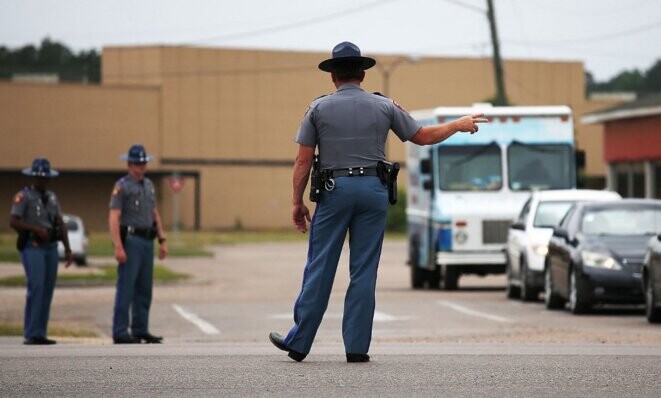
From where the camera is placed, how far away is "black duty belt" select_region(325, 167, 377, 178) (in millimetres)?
10406

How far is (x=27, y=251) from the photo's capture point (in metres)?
16.3

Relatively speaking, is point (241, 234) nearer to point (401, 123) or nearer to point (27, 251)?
point (27, 251)

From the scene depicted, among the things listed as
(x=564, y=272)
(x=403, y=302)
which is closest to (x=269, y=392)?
(x=564, y=272)

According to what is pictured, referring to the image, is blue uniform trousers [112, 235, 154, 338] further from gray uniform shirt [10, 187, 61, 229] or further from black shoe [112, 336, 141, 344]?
gray uniform shirt [10, 187, 61, 229]

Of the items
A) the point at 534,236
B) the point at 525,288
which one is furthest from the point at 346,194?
the point at 525,288

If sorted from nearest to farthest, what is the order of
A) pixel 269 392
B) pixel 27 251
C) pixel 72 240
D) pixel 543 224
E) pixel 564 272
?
pixel 269 392
pixel 27 251
pixel 564 272
pixel 543 224
pixel 72 240

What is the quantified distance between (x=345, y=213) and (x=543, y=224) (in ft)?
50.5

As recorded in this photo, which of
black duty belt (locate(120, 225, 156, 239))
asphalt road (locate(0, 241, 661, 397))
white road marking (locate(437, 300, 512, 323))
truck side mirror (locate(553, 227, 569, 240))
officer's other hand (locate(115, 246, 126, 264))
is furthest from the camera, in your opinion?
truck side mirror (locate(553, 227, 569, 240))

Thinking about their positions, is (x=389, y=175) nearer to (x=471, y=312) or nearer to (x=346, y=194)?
(x=346, y=194)

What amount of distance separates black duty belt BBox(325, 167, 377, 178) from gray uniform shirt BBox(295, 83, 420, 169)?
0.02 metres

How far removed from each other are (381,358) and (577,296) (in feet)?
33.6

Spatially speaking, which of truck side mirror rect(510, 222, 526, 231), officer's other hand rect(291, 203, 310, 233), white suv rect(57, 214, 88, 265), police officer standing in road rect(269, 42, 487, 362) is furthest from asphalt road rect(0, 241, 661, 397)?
white suv rect(57, 214, 88, 265)

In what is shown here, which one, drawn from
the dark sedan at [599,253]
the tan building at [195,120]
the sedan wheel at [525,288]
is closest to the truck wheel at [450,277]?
the sedan wheel at [525,288]

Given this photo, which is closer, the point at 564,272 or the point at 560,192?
the point at 564,272
